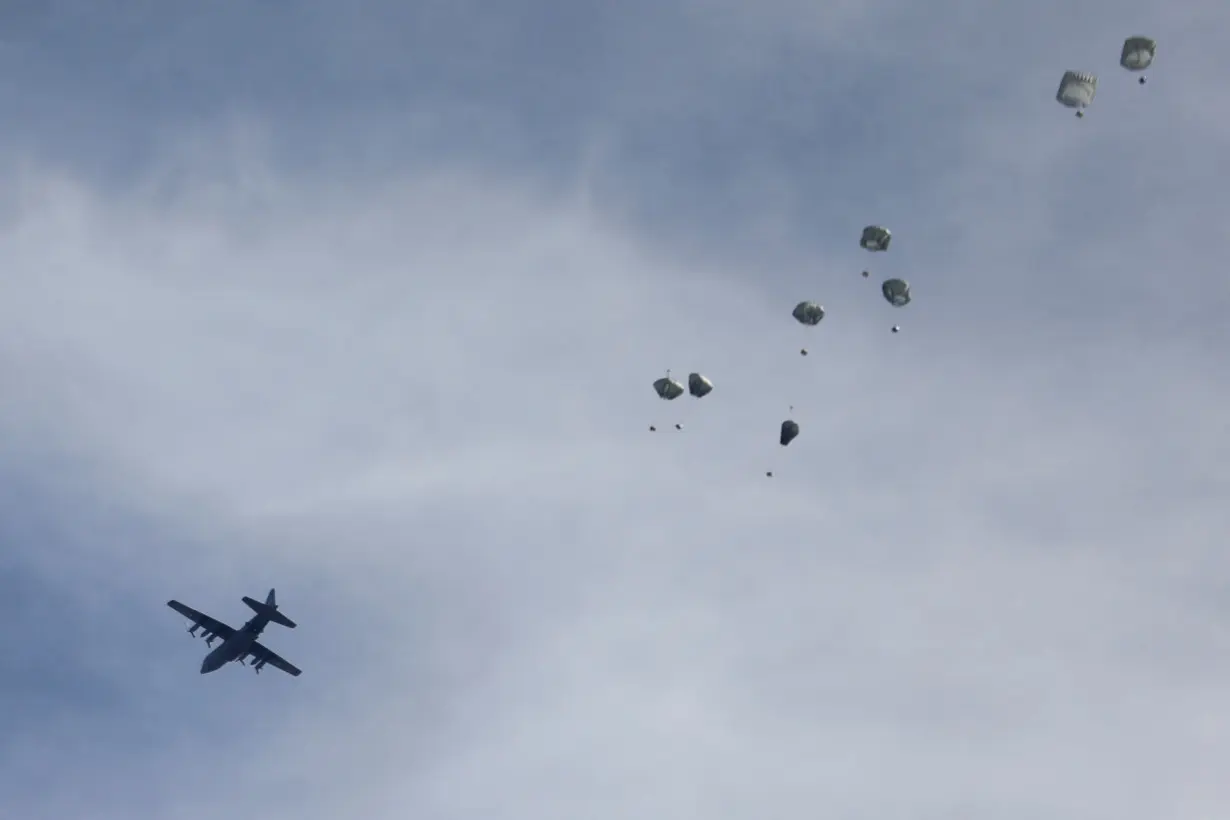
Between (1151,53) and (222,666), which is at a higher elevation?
(1151,53)

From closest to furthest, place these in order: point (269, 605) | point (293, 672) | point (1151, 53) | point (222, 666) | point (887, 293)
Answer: point (1151, 53)
point (887, 293)
point (269, 605)
point (222, 666)
point (293, 672)

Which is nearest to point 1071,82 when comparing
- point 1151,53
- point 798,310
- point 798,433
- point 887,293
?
point 1151,53

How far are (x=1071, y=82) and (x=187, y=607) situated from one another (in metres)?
126

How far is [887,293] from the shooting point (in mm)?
105062

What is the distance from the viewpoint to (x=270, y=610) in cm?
14025

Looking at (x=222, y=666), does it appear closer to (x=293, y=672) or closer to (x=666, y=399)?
(x=293, y=672)

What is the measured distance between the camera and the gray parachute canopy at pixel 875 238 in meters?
104

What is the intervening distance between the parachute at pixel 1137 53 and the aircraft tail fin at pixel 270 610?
11507 centimetres

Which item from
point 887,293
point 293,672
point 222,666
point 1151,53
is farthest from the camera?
point 293,672

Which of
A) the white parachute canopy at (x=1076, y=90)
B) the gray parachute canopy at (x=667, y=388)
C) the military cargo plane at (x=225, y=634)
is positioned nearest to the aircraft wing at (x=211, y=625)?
the military cargo plane at (x=225, y=634)

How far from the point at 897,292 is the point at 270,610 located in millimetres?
88715

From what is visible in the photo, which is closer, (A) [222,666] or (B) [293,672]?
(A) [222,666]

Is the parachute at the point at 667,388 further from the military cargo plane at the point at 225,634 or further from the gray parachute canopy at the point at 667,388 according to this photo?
the military cargo plane at the point at 225,634

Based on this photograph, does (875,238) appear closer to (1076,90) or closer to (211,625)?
(1076,90)
